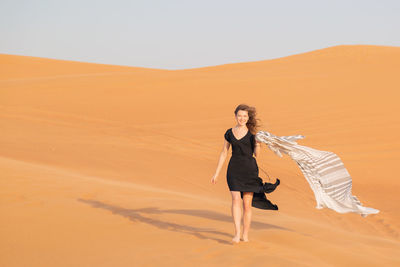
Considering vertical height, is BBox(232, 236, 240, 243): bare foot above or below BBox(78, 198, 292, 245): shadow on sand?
below

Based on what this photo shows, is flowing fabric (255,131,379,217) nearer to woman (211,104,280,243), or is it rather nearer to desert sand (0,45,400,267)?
woman (211,104,280,243)

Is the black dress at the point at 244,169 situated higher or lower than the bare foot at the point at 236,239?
higher

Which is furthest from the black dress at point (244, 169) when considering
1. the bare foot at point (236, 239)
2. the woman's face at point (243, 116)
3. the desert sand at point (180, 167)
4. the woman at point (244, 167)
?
the desert sand at point (180, 167)

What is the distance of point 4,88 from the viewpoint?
28500 mm

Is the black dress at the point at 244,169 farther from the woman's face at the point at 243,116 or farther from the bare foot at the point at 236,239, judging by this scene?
the bare foot at the point at 236,239

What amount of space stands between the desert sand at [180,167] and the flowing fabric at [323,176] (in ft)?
1.60

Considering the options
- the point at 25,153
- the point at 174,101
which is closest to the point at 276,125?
the point at 174,101

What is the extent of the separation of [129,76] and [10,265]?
2796 cm

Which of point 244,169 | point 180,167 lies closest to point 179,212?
point 244,169

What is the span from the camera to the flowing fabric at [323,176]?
18.1 ft

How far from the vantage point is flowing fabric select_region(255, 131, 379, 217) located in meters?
5.53

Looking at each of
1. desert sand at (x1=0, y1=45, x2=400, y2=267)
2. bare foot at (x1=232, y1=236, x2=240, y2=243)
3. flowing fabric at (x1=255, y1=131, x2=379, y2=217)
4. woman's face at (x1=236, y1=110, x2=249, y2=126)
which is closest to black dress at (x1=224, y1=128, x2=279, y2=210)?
woman's face at (x1=236, y1=110, x2=249, y2=126)

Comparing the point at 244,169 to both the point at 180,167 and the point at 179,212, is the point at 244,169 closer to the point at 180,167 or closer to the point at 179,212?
the point at 179,212

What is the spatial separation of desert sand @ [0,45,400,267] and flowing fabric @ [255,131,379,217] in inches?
19.2
